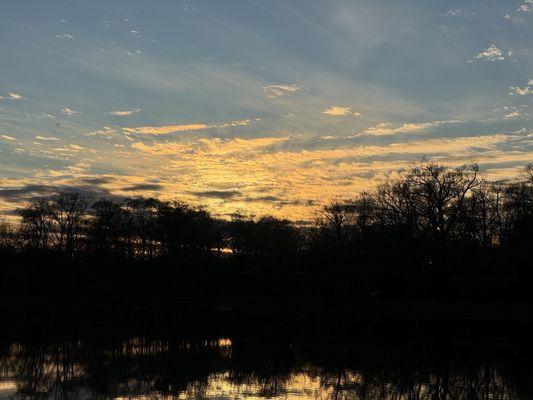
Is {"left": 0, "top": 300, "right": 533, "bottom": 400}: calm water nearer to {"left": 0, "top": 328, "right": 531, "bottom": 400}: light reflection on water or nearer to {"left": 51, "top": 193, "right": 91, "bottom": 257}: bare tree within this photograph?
{"left": 0, "top": 328, "right": 531, "bottom": 400}: light reflection on water

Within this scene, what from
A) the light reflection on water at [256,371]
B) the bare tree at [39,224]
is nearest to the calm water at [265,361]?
the light reflection on water at [256,371]

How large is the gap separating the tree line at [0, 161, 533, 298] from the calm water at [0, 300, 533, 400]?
25.0 metres

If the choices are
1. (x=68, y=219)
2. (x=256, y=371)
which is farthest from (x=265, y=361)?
(x=68, y=219)

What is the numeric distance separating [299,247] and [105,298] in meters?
54.8

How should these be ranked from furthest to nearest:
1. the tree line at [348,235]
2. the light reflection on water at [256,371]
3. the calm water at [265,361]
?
1. the tree line at [348,235]
2. the calm water at [265,361]
3. the light reflection on water at [256,371]

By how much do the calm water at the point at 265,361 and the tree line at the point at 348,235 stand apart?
25.0 meters

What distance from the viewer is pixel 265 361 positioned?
25.2 m

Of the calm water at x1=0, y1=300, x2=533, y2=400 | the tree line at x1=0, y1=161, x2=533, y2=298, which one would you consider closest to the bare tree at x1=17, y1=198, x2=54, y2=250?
the tree line at x1=0, y1=161, x2=533, y2=298

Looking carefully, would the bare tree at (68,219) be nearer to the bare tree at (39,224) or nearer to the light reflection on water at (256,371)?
the bare tree at (39,224)

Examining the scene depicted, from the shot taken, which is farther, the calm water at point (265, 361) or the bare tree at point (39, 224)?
the bare tree at point (39, 224)

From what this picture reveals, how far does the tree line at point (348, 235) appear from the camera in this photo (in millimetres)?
67812

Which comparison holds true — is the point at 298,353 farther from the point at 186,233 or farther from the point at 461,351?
the point at 186,233

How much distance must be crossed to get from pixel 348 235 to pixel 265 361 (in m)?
84.6

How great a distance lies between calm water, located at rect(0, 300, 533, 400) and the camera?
18.9 meters
